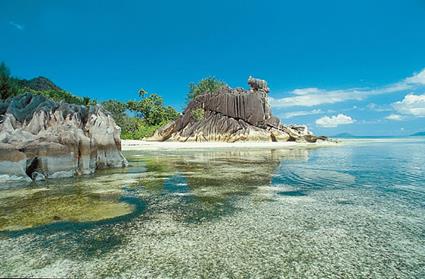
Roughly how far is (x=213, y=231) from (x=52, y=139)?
1599 cm

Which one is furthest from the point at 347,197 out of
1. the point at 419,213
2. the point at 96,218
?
the point at 96,218

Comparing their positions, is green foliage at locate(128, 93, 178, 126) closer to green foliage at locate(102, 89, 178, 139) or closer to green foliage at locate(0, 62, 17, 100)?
green foliage at locate(102, 89, 178, 139)

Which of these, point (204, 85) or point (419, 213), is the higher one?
point (204, 85)

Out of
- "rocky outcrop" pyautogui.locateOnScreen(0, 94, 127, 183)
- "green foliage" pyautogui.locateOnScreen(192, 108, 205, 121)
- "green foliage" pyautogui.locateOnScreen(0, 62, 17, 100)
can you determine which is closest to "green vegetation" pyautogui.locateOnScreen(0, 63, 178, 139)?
"green foliage" pyautogui.locateOnScreen(192, 108, 205, 121)

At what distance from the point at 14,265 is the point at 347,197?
1316 cm

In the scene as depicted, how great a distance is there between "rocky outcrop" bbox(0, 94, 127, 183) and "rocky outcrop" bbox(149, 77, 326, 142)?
57.4 meters

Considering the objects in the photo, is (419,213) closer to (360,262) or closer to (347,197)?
(347,197)

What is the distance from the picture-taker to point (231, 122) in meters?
86.7

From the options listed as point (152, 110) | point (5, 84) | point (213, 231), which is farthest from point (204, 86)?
point (213, 231)

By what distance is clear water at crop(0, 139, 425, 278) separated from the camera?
688 cm

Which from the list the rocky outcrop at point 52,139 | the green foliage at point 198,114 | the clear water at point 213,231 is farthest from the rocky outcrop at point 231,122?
the clear water at point 213,231

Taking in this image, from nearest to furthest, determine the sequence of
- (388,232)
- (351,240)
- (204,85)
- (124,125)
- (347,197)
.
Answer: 1. (351,240)
2. (388,232)
3. (347,197)
4. (124,125)
5. (204,85)

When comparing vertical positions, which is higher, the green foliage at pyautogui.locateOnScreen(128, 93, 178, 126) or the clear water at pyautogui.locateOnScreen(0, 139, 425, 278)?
the green foliage at pyautogui.locateOnScreen(128, 93, 178, 126)

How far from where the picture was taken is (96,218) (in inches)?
431
